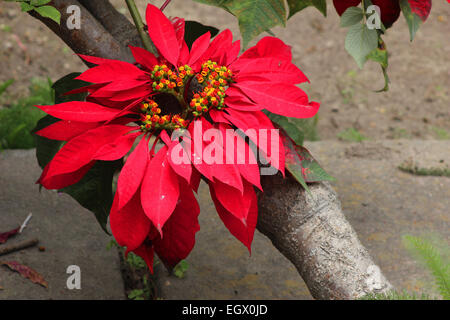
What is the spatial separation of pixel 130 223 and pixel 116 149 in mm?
98

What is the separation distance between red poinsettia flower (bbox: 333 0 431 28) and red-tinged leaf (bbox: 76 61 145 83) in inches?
14.5

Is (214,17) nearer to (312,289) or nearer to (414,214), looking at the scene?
(414,214)

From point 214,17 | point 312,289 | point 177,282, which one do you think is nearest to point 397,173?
point 177,282

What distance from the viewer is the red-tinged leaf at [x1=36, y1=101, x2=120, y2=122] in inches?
26.3

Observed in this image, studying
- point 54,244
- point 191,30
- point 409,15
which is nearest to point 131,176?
point 191,30

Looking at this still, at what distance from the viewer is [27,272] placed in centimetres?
117

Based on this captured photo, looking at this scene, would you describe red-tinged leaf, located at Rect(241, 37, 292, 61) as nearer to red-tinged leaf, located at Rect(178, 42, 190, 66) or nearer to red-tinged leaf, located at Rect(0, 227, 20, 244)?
red-tinged leaf, located at Rect(178, 42, 190, 66)

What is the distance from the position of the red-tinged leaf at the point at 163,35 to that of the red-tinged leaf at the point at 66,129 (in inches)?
5.6

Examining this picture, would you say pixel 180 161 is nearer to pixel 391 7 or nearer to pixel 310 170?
pixel 310 170

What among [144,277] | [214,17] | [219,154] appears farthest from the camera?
[214,17]

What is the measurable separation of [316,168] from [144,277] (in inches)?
26.3

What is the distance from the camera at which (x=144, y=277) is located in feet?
4.25

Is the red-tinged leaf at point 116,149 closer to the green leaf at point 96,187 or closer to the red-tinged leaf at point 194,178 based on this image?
the red-tinged leaf at point 194,178

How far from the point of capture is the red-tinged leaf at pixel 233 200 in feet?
2.12
